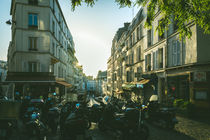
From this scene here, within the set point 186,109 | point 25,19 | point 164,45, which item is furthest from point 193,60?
point 25,19

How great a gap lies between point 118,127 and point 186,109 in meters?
7.13

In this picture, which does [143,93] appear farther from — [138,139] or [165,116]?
[138,139]

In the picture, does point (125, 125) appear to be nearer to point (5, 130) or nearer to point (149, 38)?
point (5, 130)

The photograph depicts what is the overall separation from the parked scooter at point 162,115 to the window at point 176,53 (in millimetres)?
7138

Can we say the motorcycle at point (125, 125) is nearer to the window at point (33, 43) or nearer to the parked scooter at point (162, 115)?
the parked scooter at point (162, 115)

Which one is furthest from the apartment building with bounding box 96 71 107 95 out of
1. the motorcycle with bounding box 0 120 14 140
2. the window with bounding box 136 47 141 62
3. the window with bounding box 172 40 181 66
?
the motorcycle with bounding box 0 120 14 140

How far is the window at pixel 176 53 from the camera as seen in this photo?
13.5 meters

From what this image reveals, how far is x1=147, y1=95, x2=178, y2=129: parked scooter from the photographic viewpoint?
287 inches

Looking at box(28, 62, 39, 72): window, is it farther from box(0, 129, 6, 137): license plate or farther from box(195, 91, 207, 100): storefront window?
box(195, 91, 207, 100): storefront window

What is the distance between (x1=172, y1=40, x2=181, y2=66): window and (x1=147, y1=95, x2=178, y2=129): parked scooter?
7.14 meters

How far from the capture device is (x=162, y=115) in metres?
7.49

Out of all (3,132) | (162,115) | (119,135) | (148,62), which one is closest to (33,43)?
(148,62)

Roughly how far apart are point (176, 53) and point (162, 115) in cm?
820

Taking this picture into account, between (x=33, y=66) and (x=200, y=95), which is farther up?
(x=33, y=66)
